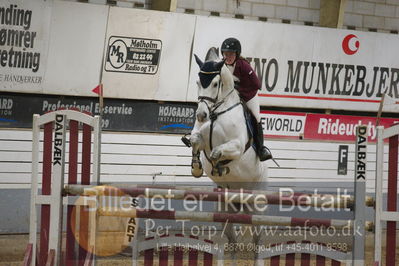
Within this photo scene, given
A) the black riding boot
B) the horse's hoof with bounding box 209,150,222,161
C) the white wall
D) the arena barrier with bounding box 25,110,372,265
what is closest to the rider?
the black riding boot

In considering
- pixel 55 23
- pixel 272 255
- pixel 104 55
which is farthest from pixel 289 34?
pixel 272 255

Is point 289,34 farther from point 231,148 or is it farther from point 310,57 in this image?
point 231,148

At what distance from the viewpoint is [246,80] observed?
5.09 metres

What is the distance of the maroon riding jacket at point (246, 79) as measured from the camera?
5.03 metres

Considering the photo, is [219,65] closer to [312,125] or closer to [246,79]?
[246,79]

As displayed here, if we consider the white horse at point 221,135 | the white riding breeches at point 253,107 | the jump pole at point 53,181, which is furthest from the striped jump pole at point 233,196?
the white riding breeches at point 253,107

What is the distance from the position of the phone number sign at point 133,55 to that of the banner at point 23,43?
0.70 metres

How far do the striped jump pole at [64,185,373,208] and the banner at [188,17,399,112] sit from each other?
380 centimetres

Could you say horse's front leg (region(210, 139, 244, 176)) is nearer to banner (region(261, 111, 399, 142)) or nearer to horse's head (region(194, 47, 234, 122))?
horse's head (region(194, 47, 234, 122))

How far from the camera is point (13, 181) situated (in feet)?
21.0

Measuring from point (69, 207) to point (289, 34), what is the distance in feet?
15.1

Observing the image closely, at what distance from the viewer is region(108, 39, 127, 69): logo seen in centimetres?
670

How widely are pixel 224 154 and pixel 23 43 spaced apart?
2.78 meters

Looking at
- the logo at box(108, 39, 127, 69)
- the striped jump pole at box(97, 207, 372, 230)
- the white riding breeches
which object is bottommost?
the striped jump pole at box(97, 207, 372, 230)
